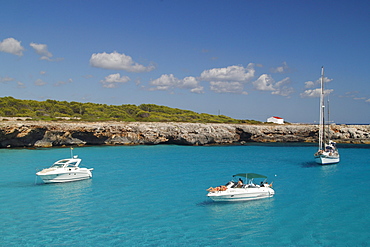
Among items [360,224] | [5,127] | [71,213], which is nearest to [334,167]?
[360,224]

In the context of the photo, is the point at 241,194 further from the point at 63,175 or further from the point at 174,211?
the point at 63,175

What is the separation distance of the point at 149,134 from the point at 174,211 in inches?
1775

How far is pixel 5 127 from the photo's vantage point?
51.7 metres

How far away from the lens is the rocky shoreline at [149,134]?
180 ft

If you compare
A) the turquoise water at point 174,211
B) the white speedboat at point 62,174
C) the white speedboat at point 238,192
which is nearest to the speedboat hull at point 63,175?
the white speedboat at point 62,174

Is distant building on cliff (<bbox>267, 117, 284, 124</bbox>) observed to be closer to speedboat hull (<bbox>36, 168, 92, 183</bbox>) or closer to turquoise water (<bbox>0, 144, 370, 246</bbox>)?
turquoise water (<bbox>0, 144, 370, 246</bbox>)

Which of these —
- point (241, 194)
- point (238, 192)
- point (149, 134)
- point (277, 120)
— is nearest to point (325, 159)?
point (241, 194)

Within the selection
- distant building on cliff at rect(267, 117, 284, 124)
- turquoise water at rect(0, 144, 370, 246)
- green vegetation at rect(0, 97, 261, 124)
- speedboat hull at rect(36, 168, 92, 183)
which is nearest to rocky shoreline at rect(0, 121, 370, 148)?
green vegetation at rect(0, 97, 261, 124)

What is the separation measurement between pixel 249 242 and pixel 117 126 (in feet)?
168

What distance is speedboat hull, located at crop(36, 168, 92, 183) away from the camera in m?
26.3

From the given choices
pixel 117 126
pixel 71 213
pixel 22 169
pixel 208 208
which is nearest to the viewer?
pixel 71 213

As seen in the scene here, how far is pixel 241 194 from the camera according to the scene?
2095 centimetres

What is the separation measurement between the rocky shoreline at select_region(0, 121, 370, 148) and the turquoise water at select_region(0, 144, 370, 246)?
24.8 m

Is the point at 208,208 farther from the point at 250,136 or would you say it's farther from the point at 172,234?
the point at 250,136
